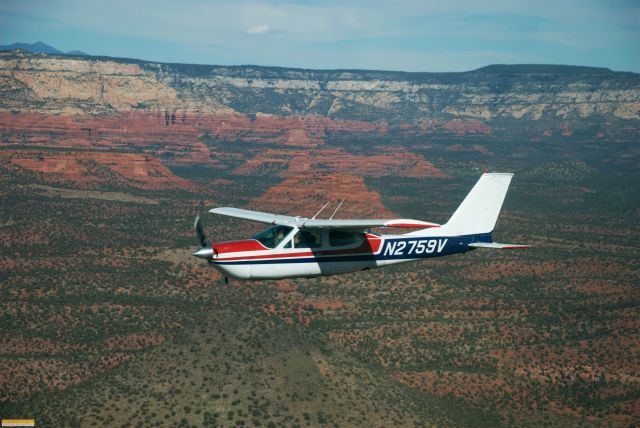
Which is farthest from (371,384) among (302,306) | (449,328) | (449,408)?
(302,306)

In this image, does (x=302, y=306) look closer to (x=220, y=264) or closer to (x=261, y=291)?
(x=261, y=291)

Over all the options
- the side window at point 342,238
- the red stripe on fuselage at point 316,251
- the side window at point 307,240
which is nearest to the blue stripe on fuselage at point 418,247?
the red stripe on fuselage at point 316,251

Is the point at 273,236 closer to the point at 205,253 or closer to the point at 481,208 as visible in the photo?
the point at 205,253

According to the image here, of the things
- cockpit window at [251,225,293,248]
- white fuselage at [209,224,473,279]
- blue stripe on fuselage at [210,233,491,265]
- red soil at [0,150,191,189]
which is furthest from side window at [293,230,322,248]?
red soil at [0,150,191,189]

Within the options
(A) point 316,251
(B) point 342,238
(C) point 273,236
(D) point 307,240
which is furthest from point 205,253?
(B) point 342,238

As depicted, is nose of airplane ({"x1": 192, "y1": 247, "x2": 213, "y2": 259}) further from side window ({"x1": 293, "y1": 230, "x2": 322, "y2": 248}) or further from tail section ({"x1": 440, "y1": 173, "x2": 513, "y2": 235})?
tail section ({"x1": 440, "y1": 173, "x2": 513, "y2": 235})

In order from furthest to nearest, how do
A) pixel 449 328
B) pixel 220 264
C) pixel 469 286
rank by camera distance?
pixel 469 286
pixel 449 328
pixel 220 264
